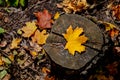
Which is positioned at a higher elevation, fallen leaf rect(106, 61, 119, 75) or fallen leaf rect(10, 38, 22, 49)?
fallen leaf rect(10, 38, 22, 49)

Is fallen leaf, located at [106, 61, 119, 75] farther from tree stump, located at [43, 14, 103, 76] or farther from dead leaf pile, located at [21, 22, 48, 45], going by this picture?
dead leaf pile, located at [21, 22, 48, 45]

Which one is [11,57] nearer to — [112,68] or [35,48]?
[35,48]

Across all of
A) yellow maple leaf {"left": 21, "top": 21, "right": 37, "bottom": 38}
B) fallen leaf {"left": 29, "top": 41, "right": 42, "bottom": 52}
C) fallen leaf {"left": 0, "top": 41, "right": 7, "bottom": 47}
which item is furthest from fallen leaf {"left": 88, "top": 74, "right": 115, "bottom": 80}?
fallen leaf {"left": 0, "top": 41, "right": 7, "bottom": 47}

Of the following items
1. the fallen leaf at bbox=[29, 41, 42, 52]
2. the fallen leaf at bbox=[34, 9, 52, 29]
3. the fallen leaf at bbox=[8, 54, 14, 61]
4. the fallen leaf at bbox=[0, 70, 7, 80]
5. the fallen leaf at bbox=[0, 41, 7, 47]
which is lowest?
the fallen leaf at bbox=[0, 70, 7, 80]

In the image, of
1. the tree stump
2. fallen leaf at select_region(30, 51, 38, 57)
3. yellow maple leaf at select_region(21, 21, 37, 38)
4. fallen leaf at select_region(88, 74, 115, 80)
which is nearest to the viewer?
the tree stump

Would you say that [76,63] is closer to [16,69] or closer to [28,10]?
[16,69]

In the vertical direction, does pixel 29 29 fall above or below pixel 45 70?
above

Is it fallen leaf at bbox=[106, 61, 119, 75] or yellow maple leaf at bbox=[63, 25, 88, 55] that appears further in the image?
fallen leaf at bbox=[106, 61, 119, 75]

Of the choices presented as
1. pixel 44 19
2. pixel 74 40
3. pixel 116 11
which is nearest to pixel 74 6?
pixel 44 19
